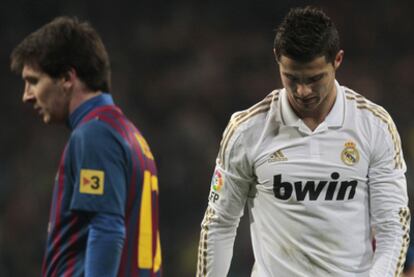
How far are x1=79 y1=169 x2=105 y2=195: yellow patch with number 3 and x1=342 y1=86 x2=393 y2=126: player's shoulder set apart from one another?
3.12 ft

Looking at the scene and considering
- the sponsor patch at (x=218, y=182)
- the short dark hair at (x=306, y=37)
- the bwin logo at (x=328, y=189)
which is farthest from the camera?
the sponsor patch at (x=218, y=182)

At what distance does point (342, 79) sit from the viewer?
938 cm

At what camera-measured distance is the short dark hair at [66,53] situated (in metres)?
3.43

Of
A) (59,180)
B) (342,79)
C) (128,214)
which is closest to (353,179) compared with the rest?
(128,214)

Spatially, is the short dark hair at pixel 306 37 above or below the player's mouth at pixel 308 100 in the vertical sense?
above

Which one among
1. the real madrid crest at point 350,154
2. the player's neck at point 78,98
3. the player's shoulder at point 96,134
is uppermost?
the player's neck at point 78,98

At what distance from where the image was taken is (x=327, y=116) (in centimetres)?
356

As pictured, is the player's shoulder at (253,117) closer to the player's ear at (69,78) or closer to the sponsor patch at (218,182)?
the sponsor patch at (218,182)

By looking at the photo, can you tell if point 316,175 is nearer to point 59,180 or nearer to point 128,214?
point 128,214

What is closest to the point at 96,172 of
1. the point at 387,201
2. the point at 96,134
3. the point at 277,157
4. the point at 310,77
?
the point at 96,134

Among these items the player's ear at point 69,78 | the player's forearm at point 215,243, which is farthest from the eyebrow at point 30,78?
the player's forearm at point 215,243

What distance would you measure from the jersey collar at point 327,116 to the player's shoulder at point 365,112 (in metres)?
0.03

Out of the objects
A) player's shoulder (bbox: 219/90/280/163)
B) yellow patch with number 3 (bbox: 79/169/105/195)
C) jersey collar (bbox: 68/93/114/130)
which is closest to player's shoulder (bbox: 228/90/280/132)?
player's shoulder (bbox: 219/90/280/163)

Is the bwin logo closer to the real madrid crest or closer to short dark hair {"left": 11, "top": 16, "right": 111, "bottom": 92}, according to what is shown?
the real madrid crest
